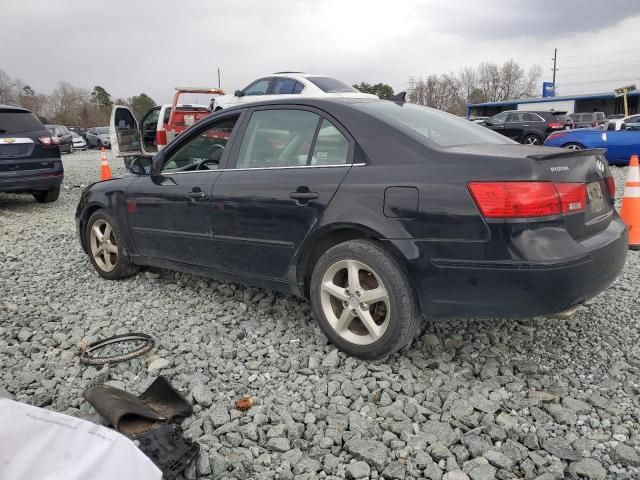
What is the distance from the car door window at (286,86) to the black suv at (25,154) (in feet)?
15.1

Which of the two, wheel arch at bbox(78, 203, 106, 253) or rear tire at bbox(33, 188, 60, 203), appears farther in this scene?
rear tire at bbox(33, 188, 60, 203)

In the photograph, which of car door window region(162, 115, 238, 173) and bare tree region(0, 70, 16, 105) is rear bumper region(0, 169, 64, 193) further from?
bare tree region(0, 70, 16, 105)

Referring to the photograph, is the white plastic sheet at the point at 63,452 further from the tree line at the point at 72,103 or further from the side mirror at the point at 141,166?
the tree line at the point at 72,103

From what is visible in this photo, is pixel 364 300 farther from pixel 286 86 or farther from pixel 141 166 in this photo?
pixel 286 86

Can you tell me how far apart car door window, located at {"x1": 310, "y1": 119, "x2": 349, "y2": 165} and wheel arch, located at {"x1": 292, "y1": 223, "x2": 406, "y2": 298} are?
397 mm

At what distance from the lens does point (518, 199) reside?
93.4 inches

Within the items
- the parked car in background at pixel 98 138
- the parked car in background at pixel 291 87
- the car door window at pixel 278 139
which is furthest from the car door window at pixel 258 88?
the parked car in background at pixel 98 138

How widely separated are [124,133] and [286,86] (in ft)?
14.7

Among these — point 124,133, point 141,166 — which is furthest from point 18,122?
point 141,166

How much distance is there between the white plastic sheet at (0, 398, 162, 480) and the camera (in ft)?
4.72

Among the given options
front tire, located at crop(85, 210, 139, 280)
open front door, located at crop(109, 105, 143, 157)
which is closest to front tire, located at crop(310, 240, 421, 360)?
front tire, located at crop(85, 210, 139, 280)

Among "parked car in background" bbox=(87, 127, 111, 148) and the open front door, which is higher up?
"parked car in background" bbox=(87, 127, 111, 148)

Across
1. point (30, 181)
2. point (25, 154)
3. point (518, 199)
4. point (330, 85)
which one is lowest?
point (518, 199)

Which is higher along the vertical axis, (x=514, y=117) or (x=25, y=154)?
(x=514, y=117)
